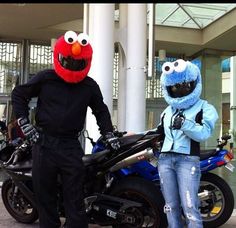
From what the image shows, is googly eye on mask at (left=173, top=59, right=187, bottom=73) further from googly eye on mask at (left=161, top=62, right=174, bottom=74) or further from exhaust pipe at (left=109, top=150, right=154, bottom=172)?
exhaust pipe at (left=109, top=150, right=154, bottom=172)

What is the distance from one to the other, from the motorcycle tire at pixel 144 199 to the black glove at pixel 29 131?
1.12 m

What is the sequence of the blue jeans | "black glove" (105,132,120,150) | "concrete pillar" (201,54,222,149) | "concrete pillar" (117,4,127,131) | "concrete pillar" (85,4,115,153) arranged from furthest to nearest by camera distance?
"concrete pillar" (201,54,222,149) → "concrete pillar" (117,4,127,131) → "concrete pillar" (85,4,115,153) → "black glove" (105,132,120,150) → the blue jeans

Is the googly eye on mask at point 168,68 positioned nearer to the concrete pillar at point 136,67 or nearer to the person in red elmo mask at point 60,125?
the person in red elmo mask at point 60,125

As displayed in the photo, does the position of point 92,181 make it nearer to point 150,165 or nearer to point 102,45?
point 150,165

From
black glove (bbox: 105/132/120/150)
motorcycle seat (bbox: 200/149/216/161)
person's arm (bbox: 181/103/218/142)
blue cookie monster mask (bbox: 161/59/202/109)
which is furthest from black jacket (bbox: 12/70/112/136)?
motorcycle seat (bbox: 200/149/216/161)

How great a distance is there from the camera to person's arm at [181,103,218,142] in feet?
11.5

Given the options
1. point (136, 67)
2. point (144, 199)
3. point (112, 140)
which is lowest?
point (144, 199)

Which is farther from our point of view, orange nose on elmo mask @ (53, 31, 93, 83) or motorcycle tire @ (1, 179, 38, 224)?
motorcycle tire @ (1, 179, 38, 224)

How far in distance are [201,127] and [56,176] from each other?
1.29 metres

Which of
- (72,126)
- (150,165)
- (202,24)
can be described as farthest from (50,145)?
(202,24)

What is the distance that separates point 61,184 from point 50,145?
42 centimetres

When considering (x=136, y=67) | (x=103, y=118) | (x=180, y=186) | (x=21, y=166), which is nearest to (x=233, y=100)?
(x=136, y=67)

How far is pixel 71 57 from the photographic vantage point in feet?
12.4

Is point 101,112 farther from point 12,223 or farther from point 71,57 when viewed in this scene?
point 12,223
